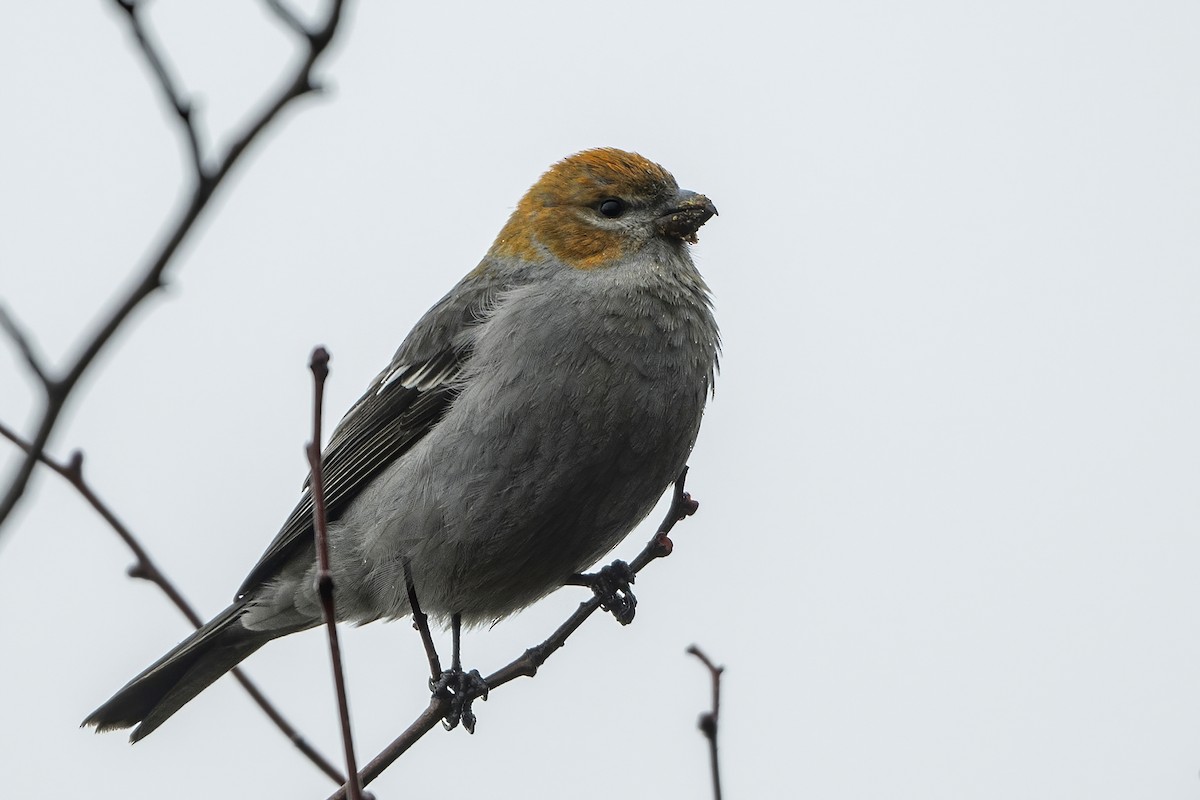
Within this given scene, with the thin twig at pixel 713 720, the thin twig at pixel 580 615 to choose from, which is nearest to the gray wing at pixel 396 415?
the thin twig at pixel 580 615

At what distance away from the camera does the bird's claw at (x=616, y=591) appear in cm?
675

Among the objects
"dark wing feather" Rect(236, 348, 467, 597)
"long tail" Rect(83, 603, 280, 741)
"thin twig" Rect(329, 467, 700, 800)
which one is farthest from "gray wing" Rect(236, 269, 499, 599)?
"thin twig" Rect(329, 467, 700, 800)

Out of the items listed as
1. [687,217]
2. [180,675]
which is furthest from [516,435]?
[180,675]

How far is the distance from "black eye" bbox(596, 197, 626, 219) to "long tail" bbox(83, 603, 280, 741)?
292 centimetres

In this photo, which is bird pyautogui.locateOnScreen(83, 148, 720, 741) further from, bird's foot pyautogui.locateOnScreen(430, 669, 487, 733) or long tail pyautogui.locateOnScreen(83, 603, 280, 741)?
bird's foot pyautogui.locateOnScreen(430, 669, 487, 733)

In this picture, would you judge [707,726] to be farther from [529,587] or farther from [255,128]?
[529,587]

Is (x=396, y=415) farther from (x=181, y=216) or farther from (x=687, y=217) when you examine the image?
(x=181, y=216)

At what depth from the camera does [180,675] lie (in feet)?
23.3

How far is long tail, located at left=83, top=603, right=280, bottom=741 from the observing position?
22.4 feet

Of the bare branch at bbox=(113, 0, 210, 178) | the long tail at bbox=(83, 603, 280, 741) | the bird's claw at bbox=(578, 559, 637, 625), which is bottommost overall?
the long tail at bbox=(83, 603, 280, 741)

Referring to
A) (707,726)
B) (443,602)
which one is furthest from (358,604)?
(707,726)

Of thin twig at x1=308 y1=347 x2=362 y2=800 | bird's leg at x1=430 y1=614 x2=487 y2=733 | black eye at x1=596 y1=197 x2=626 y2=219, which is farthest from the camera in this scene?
black eye at x1=596 y1=197 x2=626 y2=219

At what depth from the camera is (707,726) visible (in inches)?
139

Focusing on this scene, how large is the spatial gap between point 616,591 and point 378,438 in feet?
4.96
